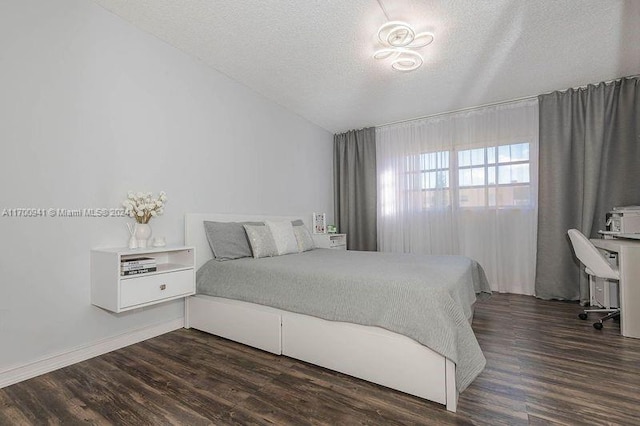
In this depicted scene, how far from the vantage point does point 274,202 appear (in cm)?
377

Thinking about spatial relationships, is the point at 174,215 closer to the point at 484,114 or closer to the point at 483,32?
the point at 483,32

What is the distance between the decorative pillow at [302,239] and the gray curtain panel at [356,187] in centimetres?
149

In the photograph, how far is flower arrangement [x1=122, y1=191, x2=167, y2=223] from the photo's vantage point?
7.27 feet

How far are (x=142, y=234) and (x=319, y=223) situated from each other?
2.68 meters

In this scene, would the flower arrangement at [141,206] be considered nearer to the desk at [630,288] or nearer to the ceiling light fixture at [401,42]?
A: the ceiling light fixture at [401,42]

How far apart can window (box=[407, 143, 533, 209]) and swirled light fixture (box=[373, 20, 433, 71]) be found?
1.92 metres

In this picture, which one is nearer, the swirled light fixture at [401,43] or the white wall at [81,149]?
the white wall at [81,149]

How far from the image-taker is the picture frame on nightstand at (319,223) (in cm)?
447

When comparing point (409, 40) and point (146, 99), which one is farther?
point (146, 99)

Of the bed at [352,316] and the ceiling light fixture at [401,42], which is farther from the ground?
the ceiling light fixture at [401,42]

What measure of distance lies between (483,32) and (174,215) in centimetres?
300

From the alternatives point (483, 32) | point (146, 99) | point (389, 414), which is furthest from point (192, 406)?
point (483, 32)

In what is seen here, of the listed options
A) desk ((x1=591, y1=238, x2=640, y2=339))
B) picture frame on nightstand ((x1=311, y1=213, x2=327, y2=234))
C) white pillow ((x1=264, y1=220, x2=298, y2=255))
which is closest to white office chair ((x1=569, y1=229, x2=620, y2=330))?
desk ((x1=591, y1=238, x2=640, y2=339))

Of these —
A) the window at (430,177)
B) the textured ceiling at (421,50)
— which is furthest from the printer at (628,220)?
the window at (430,177)
